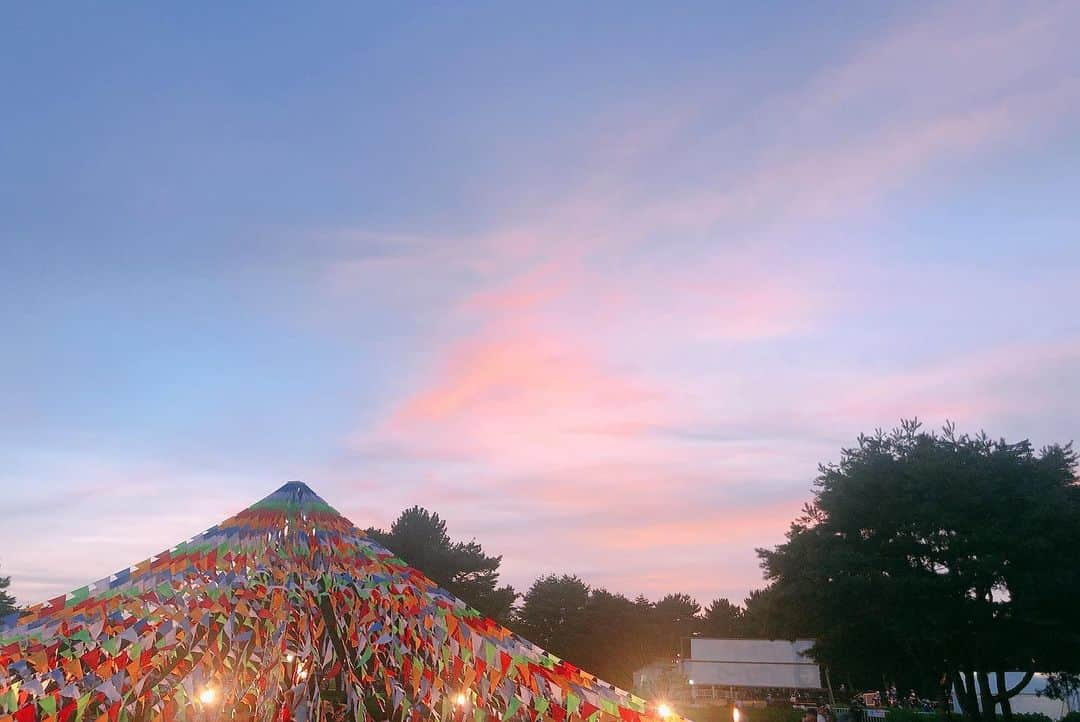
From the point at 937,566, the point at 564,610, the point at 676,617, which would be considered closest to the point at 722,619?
the point at 676,617

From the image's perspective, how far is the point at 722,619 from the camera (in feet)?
407

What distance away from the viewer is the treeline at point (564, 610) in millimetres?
61375

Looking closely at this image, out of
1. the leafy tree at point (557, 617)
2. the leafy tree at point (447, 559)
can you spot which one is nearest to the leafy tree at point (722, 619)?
the leafy tree at point (557, 617)

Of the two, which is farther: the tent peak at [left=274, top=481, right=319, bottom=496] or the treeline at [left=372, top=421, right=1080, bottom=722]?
the treeline at [left=372, top=421, right=1080, bottom=722]

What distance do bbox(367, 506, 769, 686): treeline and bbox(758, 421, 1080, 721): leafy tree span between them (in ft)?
15.0

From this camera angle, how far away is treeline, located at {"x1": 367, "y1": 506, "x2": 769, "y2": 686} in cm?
6138

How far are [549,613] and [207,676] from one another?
7034 centimetres

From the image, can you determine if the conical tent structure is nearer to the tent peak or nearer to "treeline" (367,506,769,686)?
the tent peak

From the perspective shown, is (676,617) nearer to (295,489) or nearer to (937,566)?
(937,566)

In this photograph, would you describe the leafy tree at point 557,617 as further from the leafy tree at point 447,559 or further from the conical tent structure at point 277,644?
the conical tent structure at point 277,644

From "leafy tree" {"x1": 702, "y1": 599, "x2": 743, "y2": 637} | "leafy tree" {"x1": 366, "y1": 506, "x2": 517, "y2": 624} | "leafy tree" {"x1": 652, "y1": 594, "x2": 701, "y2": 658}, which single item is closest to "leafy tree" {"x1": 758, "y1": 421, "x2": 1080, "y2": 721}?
"leafy tree" {"x1": 366, "y1": 506, "x2": 517, "y2": 624}

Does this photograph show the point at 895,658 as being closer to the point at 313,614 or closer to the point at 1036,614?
the point at 1036,614

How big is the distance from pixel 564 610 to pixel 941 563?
5497cm

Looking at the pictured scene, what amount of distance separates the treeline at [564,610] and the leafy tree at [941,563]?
4581 mm
